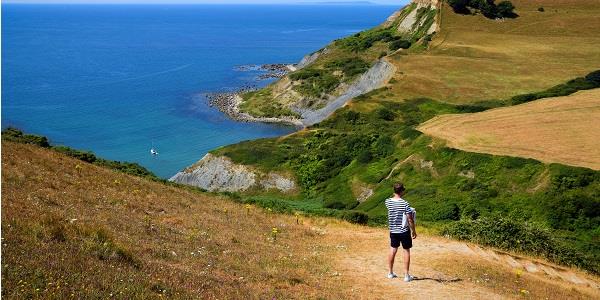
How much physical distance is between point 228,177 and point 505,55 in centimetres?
5374

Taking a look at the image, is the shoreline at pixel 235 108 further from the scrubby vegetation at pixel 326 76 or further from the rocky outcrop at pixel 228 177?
the rocky outcrop at pixel 228 177

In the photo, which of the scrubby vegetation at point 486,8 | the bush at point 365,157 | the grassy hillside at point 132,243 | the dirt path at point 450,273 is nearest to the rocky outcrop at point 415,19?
the scrubby vegetation at point 486,8

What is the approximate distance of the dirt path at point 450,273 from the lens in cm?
1499

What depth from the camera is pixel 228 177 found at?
58.5m

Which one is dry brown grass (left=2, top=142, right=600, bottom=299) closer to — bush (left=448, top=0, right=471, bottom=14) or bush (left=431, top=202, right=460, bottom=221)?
bush (left=431, top=202, right=460, bottom=221)

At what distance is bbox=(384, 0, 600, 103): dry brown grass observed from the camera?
7362 centimetres

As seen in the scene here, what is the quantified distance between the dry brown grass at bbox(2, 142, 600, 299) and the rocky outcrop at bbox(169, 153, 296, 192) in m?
27.8

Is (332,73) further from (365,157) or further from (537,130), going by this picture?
(537,130)

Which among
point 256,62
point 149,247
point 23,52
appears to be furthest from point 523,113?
point 23,52

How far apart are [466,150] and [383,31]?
94.5m

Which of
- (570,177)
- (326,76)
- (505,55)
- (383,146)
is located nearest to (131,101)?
(326,76)

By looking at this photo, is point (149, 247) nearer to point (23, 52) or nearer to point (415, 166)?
point (415, 166)

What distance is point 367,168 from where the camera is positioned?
50.5 meters

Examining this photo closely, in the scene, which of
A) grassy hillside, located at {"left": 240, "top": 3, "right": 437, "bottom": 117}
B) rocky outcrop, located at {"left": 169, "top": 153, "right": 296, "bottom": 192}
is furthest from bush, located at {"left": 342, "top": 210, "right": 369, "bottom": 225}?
grassy hillside, located at {"left": 240, "top": 3, "right": 437, "bottom": 117}
